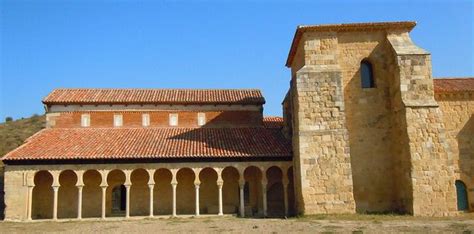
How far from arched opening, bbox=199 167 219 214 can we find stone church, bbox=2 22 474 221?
0.05m

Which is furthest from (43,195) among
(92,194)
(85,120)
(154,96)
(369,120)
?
(369,120)

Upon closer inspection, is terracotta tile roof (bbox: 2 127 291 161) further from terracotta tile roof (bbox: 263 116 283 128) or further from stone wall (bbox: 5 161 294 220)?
terracotta tile roof (bbox: 263 116 283 128)

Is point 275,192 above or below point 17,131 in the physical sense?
below

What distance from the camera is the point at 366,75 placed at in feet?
65.8

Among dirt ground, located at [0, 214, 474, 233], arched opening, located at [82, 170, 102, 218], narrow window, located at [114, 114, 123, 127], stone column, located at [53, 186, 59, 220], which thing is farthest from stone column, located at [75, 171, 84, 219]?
narrow window, located at [114, 114, 123, 127]

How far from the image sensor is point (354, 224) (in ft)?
49.7

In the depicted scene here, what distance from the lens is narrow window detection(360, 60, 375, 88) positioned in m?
20.0

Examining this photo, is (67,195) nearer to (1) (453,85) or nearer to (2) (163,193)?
(2) (163,193)

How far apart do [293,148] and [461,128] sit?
27.1 feet

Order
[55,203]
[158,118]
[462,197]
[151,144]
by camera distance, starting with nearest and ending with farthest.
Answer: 1. [55,203]
2. [462,197]
3. [151,144]
4. [158,118]

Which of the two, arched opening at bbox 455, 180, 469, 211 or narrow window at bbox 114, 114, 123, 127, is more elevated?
narrow window at bbox 114, 114, 123, 127

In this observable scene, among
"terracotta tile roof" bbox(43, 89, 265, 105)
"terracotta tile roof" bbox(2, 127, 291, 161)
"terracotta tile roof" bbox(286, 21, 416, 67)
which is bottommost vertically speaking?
"terracotta tile roof" bbox(2, 127, 291, 161)

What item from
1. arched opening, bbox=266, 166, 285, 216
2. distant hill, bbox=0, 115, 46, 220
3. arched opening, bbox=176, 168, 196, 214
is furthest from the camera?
distant hill, bbox=0, 115, 46, 220

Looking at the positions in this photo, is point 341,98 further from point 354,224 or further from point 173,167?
point 173,167
